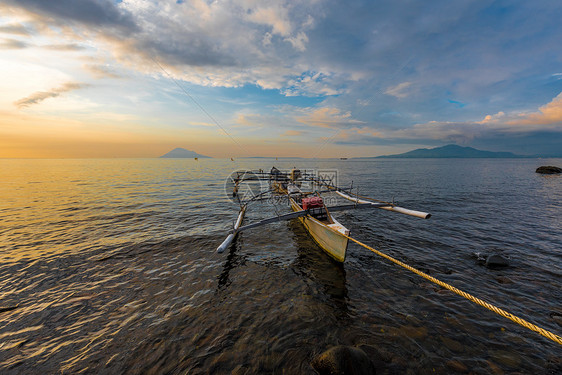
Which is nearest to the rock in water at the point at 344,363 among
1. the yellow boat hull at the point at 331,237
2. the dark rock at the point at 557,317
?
the yellow boat hull at the point at 331,237

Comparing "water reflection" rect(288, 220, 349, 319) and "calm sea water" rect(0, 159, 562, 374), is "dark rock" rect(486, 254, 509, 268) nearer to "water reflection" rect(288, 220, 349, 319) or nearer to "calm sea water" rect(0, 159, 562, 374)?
"calm sea water" rect(0, 159, 562, 374)

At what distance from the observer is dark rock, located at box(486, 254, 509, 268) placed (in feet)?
35.5

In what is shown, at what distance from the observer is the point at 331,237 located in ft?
38.2

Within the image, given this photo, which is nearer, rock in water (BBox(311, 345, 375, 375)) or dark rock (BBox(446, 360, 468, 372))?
rock in water (BBox(311, 345, 375, 375))

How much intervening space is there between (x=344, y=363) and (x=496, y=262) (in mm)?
11493

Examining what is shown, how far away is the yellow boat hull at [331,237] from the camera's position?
1086 centimetres

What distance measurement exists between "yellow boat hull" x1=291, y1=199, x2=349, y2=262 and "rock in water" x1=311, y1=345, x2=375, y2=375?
5345mm

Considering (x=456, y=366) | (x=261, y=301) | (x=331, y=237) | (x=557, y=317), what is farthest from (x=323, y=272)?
(x=557, y=317)

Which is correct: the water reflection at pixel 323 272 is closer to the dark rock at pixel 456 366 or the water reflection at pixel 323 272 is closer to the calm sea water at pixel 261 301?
the calm sea water at pixel 261 301

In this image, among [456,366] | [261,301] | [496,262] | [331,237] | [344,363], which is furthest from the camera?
[331,237]

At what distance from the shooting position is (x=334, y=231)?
11133mm

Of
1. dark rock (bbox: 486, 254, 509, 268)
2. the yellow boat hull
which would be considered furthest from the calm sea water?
the yellow boat hull

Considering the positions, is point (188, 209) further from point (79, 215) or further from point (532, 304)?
point (532, 304)

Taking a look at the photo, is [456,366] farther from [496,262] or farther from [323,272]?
[496,262]
